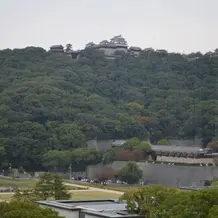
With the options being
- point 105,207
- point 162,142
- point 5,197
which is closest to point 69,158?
point 162,142

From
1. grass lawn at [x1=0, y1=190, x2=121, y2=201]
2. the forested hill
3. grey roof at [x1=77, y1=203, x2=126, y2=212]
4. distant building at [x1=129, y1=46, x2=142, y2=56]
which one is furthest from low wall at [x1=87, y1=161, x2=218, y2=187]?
distant building at [x1=129, y1=46, x2=142, y2=56]

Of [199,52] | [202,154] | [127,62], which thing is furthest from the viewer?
[199,52]

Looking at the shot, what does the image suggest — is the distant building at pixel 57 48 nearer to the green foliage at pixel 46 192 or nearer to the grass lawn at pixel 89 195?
the grass lawn at pixel 89 195

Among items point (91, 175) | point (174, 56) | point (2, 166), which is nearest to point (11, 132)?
point (2, 166)

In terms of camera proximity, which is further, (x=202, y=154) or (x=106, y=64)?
(x=106, y=64)

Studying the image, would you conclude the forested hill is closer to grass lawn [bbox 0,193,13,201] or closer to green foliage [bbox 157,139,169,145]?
green foliage [bbox 157,139,169,145]

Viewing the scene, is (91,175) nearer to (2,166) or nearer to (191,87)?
(2,166)
